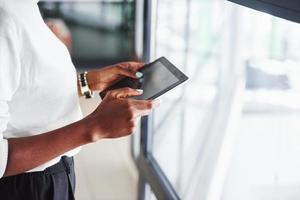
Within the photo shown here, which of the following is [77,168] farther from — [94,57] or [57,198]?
[57,198]

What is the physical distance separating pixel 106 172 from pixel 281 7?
1.75 meters

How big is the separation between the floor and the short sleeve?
150cm

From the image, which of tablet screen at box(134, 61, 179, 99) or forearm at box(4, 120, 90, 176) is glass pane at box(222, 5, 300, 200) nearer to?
tablet screen at box(134, 61, 179, 99)

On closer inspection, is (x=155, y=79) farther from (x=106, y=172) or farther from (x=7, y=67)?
(x=106, y=172)

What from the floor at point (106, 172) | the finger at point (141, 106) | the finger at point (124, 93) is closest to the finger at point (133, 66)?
the finger at point (124, 93)

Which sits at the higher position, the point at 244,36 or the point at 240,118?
the point at 244,36

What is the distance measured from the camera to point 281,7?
96 cm

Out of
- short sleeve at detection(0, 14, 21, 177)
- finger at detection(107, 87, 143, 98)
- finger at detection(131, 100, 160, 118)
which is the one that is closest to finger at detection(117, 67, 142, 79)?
finger at detection(107, 87, 143, 98)

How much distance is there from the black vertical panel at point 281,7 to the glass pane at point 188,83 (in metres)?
0.60

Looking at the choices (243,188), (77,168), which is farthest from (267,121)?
(77,168)

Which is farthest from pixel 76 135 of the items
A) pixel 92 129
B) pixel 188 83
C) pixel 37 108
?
pixel 188 83

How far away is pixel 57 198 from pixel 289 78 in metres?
0.68

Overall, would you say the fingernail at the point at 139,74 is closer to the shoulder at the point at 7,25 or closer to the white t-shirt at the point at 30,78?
the white t-shirt at the point at 30,78

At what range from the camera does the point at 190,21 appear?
197cm
